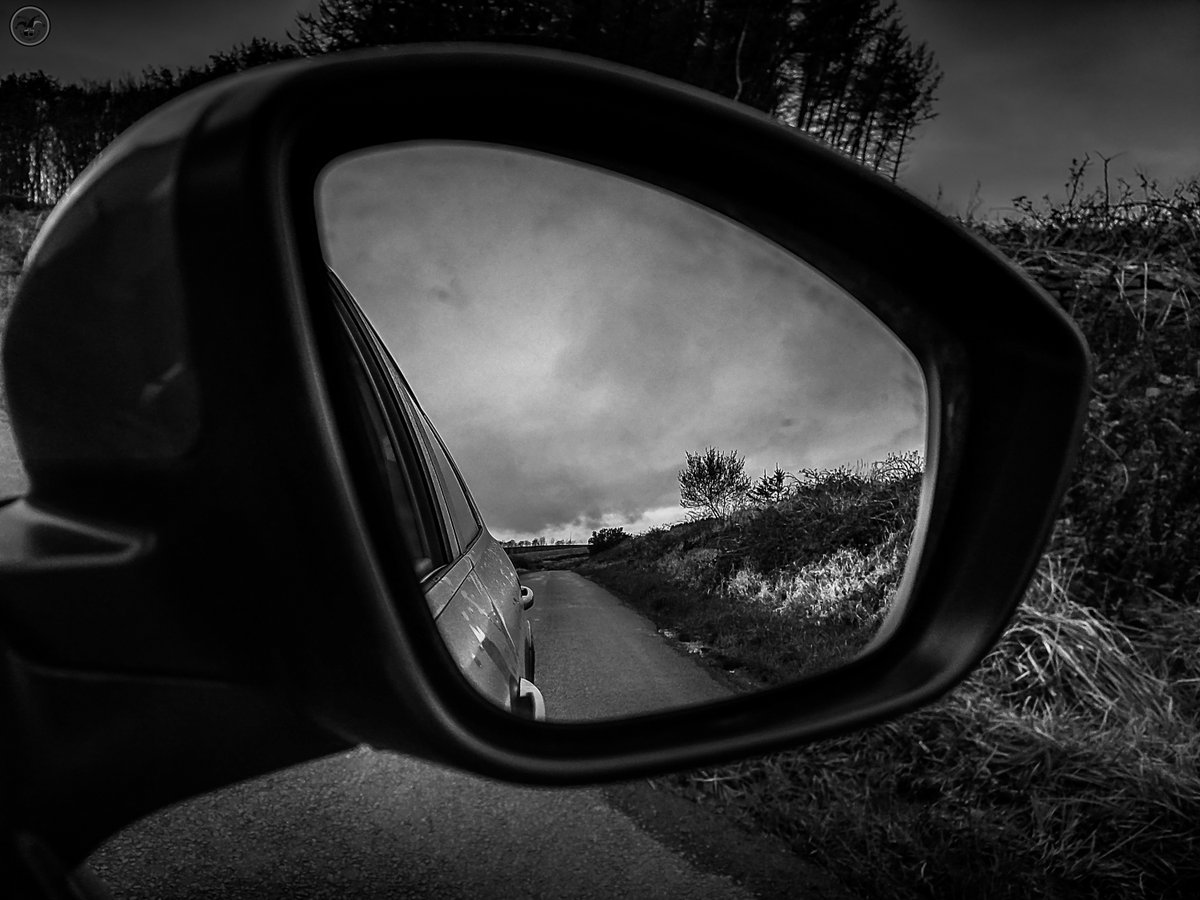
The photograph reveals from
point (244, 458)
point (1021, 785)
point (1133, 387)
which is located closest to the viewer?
point (244, 458)

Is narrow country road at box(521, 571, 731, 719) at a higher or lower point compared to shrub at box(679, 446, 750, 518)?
lower

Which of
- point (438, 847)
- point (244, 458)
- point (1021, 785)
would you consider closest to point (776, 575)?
point (244, 458)

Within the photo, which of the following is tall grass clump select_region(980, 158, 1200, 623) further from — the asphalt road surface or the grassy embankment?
the asphalt road surface

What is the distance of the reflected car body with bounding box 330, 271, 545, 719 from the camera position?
897 millimetres

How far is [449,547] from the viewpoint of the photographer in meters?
1.05

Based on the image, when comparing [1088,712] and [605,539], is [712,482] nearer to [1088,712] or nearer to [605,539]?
[605,539]

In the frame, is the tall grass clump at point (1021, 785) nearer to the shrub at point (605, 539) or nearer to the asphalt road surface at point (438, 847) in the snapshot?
the asphalt road surface at point (438, 847)

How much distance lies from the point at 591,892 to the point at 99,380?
2749 mm

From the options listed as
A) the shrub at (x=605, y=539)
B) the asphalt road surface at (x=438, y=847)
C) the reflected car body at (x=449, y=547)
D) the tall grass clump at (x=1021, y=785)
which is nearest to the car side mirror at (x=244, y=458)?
the reflected car body at (x=449, y=547)

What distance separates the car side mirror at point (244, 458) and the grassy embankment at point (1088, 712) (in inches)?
106

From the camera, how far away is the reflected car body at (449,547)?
0.90m

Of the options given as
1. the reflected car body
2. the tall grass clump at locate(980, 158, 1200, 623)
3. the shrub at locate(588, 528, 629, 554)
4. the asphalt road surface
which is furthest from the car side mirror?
the tall grass clump at locate(980, 158, 1200, 623)

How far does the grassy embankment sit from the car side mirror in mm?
2702

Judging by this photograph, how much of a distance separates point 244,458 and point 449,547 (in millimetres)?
360
